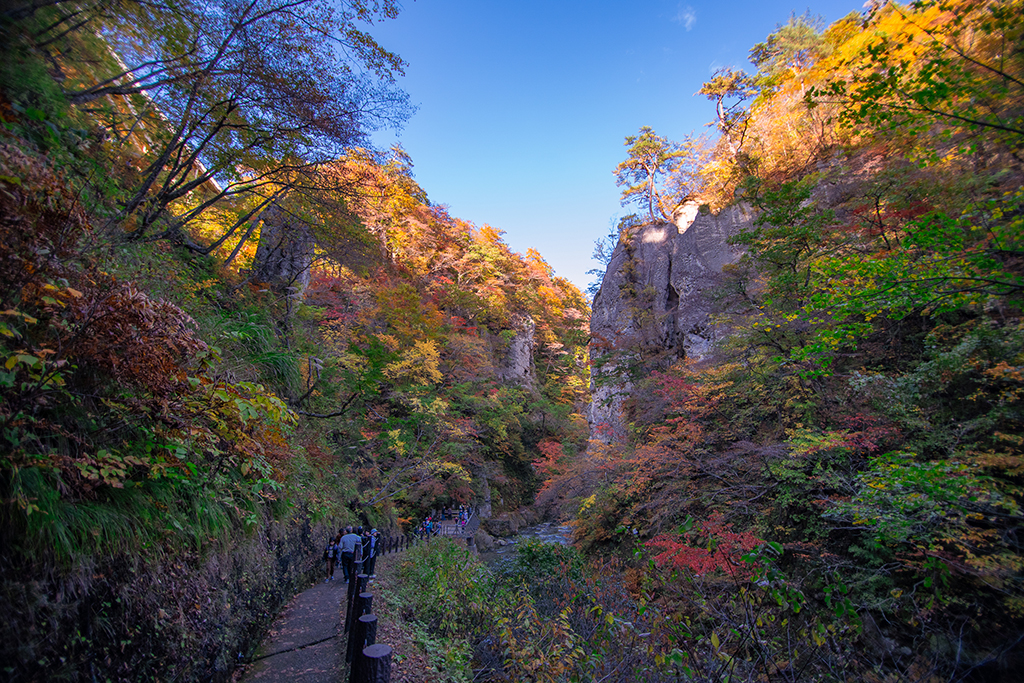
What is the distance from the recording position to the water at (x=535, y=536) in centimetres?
1700

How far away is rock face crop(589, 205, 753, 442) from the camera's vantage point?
580 inches

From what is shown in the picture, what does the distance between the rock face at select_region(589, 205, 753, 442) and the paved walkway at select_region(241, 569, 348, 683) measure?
992 cm

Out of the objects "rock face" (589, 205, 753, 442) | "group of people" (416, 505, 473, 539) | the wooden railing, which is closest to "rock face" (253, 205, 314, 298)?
the wooden railing

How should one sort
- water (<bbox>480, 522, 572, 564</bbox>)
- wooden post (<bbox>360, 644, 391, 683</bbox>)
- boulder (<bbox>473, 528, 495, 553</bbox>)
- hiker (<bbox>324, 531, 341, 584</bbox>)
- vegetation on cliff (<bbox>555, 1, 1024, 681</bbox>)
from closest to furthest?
wooden post (<bbox>360, 644, 391, 683</bbox>) → vegetation on cliff (<bbox>555, 1, 1024, 681</bbox>) → hiker (<bbox>324, 531, 341, 584</bbox>) → water (<bbox>480, 522, 572, 564</bbox>) → boulder (<bbox>473, 528, 495, 553</bbox>)

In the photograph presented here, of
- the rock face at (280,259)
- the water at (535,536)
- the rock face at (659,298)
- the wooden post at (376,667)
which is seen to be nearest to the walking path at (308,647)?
the wooden post at (376,667)

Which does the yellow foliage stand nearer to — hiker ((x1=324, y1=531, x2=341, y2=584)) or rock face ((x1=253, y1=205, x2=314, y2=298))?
rock face ((x1=253, y1=205, x2=314, y2=298))

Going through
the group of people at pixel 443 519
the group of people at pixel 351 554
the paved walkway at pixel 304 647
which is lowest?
the group of people at pixel 443 519

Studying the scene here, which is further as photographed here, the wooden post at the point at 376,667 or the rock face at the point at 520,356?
the rock face at the point at 520,356

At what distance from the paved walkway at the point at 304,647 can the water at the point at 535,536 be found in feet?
33.2

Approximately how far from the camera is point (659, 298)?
56.1 ft

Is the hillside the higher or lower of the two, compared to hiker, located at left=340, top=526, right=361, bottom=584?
higher

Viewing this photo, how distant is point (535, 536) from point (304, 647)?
14140mm

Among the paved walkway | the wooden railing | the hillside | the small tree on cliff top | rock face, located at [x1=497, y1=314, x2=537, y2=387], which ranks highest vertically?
the small tree on cliff top

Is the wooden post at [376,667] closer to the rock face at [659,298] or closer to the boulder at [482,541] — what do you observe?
the rock face at [659,298]
